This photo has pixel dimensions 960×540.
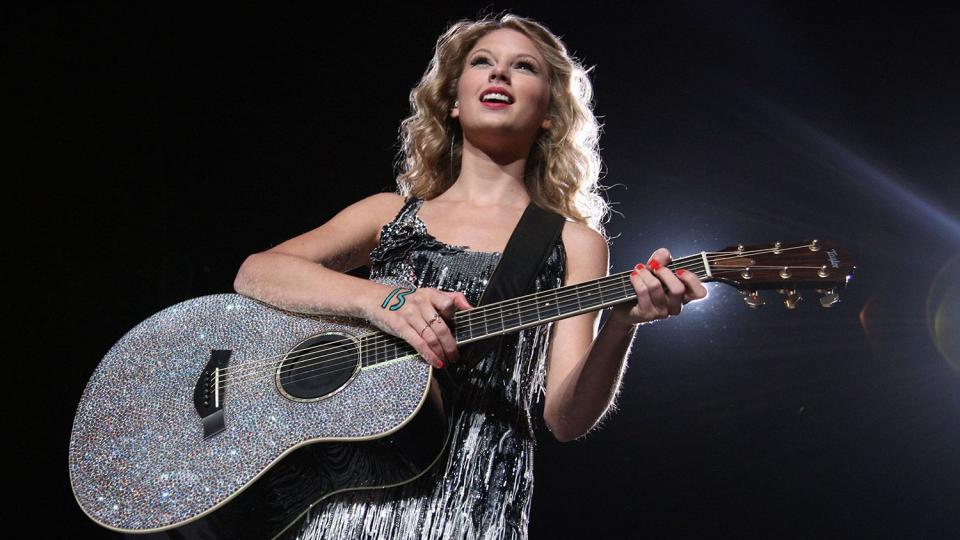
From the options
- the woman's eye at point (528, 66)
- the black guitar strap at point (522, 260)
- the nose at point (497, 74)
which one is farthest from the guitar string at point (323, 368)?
the woman's eye at point (528, 66)

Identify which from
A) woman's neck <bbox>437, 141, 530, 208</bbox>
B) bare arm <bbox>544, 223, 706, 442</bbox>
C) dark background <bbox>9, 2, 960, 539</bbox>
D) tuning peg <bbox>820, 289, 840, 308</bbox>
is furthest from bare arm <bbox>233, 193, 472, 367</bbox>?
dark background <bbox>9, 2, 960, 539</bbox>

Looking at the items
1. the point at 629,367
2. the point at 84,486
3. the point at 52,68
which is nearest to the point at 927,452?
the point at 629,367

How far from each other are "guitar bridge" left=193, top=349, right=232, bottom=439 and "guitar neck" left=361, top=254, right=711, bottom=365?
1.24ft

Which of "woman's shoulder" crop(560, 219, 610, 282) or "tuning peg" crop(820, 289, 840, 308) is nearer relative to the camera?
"tuning peg" crop(820, 289, 840, 308)

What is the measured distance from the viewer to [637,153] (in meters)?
3.26

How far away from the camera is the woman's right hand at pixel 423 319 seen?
1577 mm

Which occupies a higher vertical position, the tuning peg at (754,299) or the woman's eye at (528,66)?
the woman's eye at (528,66)

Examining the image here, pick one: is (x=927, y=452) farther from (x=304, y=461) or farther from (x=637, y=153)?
(x=304, y=461)

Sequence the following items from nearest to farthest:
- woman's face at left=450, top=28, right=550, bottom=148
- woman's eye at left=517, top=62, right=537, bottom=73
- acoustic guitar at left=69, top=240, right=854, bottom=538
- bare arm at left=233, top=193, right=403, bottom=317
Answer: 1. acoustic guitar at left=69, top=240, right=854, bottom=538
2. bare arm at left=233, top=193, right=403, bottom=317
3. woman's face at left=450, top=28, right=550, bottom=148
4. woman's eye at left=517, top=62, right=537, bottom=73

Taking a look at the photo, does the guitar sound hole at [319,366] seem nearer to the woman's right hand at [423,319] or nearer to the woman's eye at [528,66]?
the woman's right hand at [423,319]

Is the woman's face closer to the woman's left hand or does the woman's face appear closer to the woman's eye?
the woman's eye

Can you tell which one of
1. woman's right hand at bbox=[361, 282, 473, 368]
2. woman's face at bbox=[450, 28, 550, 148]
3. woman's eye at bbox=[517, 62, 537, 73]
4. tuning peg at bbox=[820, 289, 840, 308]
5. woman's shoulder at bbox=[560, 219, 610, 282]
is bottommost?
woman's right hand at bbox=[361, 282, 473, 368]

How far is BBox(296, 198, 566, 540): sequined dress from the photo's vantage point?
160 cm

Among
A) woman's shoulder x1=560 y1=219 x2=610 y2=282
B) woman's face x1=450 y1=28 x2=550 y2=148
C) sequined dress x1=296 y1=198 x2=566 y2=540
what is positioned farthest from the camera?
woman's face x1=450 y1=28 x2=550 y2=148
